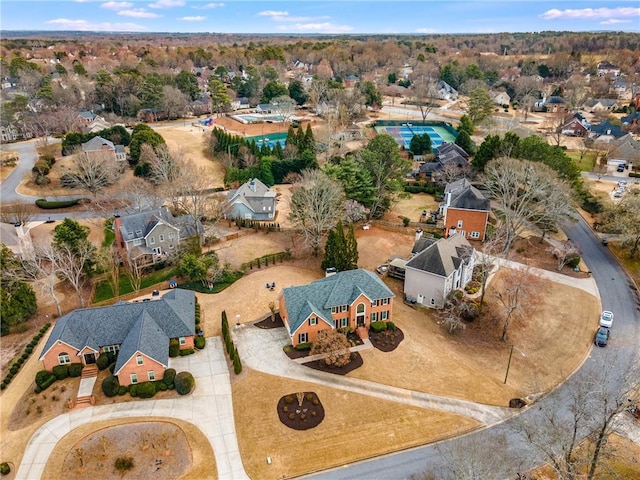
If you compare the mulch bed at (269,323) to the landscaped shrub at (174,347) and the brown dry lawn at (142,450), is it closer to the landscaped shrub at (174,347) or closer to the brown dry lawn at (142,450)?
the landscaped shrub at (174,347)

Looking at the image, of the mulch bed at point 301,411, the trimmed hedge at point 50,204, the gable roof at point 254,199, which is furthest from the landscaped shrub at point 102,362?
the trimmed hedge at point 50,204

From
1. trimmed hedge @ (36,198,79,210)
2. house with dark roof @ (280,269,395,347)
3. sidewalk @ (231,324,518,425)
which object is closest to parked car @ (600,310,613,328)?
sidewalk @ (231,324,518,425)

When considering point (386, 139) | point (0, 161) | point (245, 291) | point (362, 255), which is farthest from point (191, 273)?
point (0, 161)

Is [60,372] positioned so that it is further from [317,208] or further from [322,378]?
[317,208]

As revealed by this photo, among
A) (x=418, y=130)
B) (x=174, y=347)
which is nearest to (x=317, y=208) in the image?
(x=174, y=347)

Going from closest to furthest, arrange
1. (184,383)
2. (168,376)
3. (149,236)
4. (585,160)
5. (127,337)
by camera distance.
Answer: (184,383), (168,376), (127,337), (149,236), (585,160)

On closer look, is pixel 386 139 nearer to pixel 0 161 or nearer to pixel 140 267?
pixel 140 267
